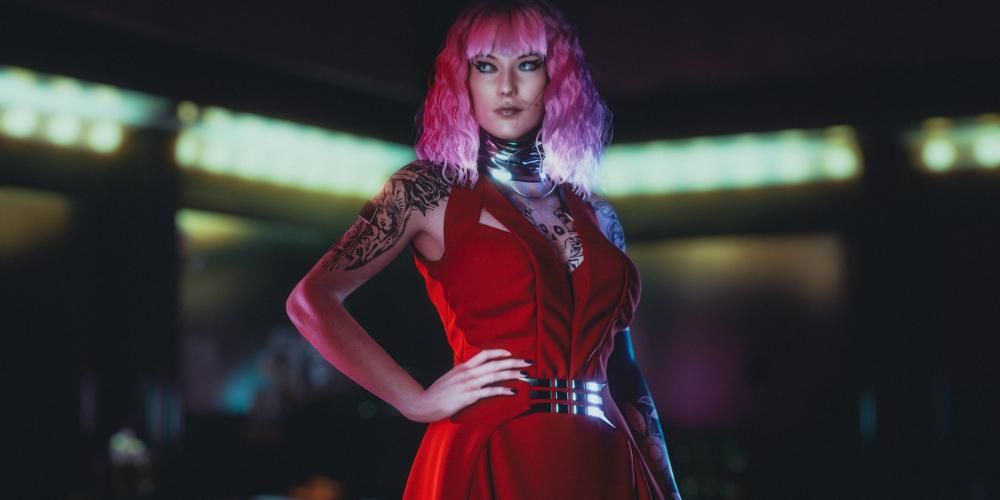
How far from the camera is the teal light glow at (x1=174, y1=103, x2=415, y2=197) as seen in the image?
522 centimetres

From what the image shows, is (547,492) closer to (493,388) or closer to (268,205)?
(493,388)

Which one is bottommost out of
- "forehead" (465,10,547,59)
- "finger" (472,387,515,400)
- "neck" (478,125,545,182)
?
"finger" (472,387,515,400)

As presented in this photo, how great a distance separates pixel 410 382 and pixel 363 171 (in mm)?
4726

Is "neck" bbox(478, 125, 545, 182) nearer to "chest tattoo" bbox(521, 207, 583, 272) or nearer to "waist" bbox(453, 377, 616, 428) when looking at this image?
"chest tattoo" bbox(521, 207, 583, 272)

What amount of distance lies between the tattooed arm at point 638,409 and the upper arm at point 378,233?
39 centimetres

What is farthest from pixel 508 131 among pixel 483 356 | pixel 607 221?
pixel 483 356

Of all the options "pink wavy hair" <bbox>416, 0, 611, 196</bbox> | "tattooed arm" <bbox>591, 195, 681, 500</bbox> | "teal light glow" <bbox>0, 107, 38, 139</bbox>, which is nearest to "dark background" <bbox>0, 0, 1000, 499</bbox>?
"teal light glow" <bbox>0, 107, 38, 139</bbox>

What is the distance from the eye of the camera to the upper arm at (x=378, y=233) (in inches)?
60.4

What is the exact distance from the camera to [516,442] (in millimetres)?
1468

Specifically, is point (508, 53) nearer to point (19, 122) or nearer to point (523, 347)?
point (523, 347)

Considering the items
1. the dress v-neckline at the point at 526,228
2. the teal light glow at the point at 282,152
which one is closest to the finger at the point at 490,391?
the dress v-neckline at the point at 526,228

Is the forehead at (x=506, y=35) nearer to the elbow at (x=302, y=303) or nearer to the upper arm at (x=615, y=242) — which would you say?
the upper arm at (x=615, y=242)

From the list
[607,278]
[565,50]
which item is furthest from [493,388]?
[565,50]

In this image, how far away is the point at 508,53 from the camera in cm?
164
